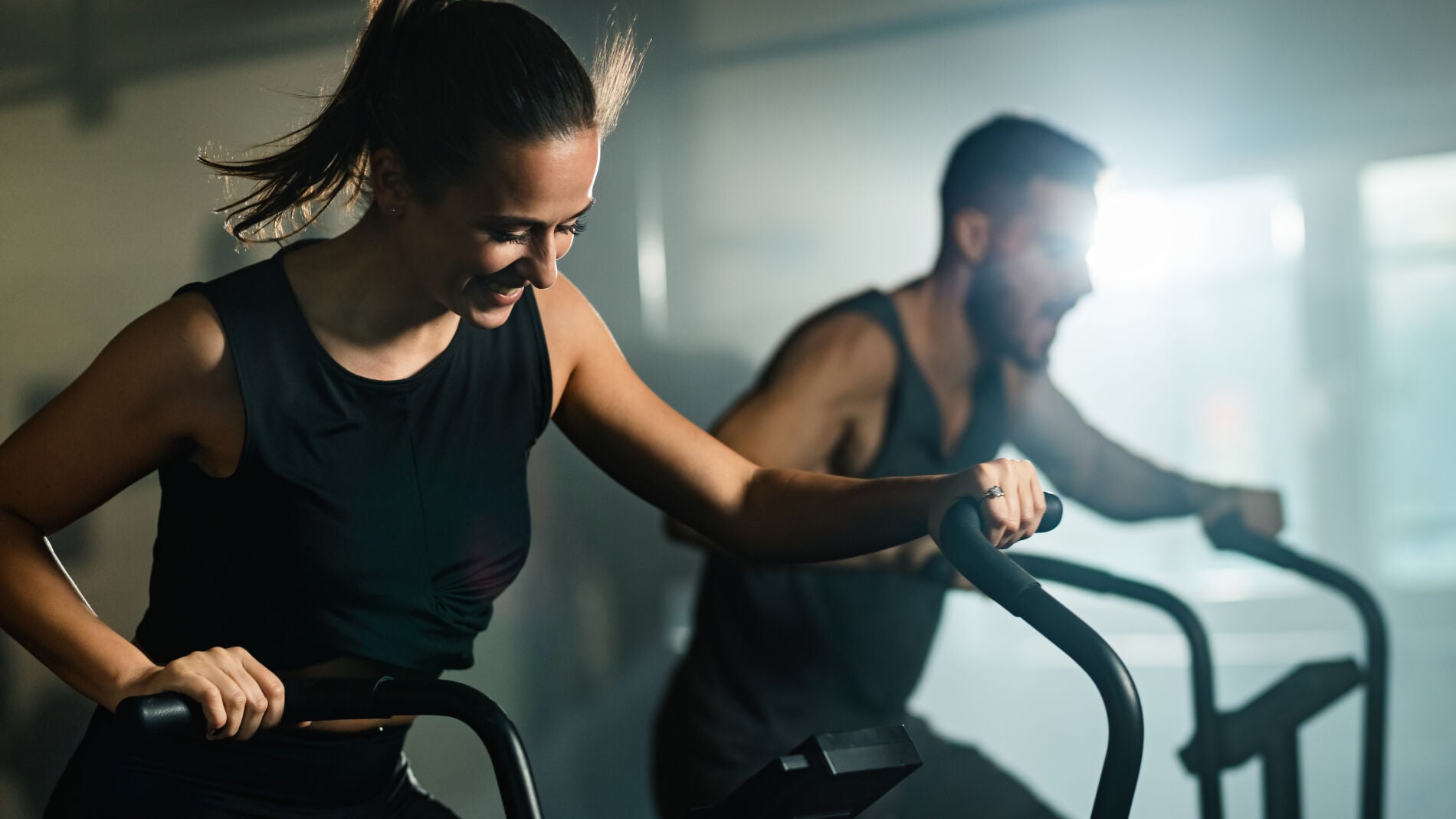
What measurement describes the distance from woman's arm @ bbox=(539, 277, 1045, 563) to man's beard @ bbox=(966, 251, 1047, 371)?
0.91 metres

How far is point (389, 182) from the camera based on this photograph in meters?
1.04

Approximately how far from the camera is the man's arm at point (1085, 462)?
6.83ft

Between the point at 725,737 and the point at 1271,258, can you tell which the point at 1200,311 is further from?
the point at 725,737

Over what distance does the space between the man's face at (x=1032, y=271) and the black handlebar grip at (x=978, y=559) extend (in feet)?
3.50

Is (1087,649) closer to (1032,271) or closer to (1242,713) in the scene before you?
(1242,713)

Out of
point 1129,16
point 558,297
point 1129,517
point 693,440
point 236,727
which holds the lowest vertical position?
point 1129,517

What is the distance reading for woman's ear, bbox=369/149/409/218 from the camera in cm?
103

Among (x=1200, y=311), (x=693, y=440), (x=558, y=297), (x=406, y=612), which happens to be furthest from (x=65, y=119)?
(x=1200, y=311)

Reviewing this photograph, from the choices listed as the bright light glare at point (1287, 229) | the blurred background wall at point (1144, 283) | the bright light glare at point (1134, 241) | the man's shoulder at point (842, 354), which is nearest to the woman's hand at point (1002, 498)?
the man's shoulder at point (842, 354)

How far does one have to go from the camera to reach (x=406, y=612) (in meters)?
1.14

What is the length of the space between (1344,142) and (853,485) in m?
2.38

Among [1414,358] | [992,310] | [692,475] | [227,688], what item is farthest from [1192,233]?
[227,688]

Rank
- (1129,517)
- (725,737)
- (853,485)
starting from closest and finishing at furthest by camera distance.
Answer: (853,485) < (725,737) < (1129,517)

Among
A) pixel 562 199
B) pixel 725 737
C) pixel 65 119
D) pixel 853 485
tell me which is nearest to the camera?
pixel 562 199
